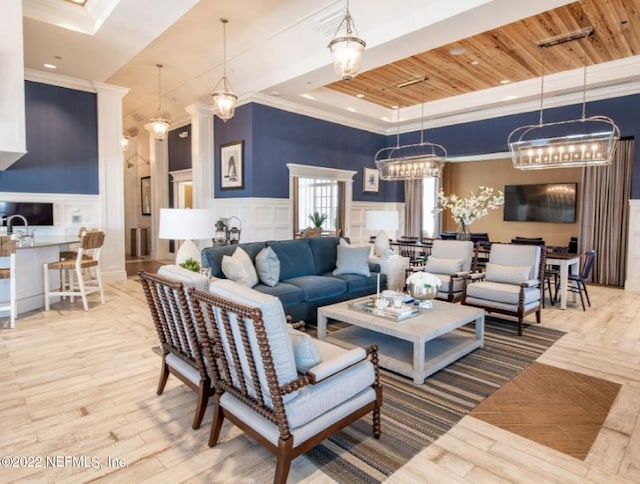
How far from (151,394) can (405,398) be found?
190cm

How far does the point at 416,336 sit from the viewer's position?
301 centimetres

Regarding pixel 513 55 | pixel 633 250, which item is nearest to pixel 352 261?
pixel 513 55

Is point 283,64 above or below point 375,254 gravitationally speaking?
above

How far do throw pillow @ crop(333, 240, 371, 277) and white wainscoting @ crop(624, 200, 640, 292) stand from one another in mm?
4869

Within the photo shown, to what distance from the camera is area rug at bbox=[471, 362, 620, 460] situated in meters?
2.39

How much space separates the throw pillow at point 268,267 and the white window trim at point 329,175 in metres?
3.40

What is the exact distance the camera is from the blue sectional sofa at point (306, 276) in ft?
13.9

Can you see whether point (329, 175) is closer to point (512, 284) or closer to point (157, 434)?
point (512, 284)

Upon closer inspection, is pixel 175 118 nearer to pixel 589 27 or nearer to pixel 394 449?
pixel 589 27

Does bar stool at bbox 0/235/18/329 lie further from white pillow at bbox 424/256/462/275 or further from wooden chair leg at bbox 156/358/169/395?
white pillow at bbox 424/256/462/275

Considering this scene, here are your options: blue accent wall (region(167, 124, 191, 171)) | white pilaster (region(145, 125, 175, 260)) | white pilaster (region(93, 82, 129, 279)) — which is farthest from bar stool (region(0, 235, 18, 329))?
white pilaster (region(145, 125, 175, 260))

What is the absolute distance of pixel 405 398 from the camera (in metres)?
2.85

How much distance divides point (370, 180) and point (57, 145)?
643 centimetres

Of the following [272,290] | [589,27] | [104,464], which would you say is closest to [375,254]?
[272,290]
